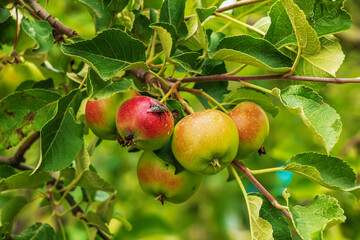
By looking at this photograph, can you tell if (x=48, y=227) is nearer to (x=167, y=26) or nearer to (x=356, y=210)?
(x=167, y=26)

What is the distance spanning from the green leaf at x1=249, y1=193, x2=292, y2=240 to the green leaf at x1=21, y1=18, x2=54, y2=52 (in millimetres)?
645

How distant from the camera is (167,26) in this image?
929mm

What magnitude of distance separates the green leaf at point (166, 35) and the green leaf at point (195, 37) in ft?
0.12

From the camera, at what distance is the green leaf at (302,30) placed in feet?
2.81

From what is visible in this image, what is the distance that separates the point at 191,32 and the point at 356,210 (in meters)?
Result: 1.74

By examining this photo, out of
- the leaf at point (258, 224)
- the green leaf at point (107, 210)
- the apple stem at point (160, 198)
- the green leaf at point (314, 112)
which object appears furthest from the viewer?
the green leaf at point (107, 210)

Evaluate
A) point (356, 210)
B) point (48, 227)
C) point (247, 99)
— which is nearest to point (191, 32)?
point (247, 99)

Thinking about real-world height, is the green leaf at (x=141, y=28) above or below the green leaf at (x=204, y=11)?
below

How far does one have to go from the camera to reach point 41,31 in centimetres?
109

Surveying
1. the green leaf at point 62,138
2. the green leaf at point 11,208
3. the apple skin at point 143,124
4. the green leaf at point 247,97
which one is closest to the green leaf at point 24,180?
the green leaf at point 62,138

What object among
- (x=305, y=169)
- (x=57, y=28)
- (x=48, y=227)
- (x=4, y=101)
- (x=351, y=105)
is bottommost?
(x=351, y=105)

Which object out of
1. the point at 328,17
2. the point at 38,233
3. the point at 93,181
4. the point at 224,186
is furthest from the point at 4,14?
the point at 224,186

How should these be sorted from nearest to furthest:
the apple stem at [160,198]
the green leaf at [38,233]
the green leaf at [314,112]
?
the green leaf at [314,112], the apple stem at [160,198], the green leaf at [38,233]

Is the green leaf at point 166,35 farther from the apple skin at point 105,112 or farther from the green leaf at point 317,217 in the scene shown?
the green leaf at point 317,217
